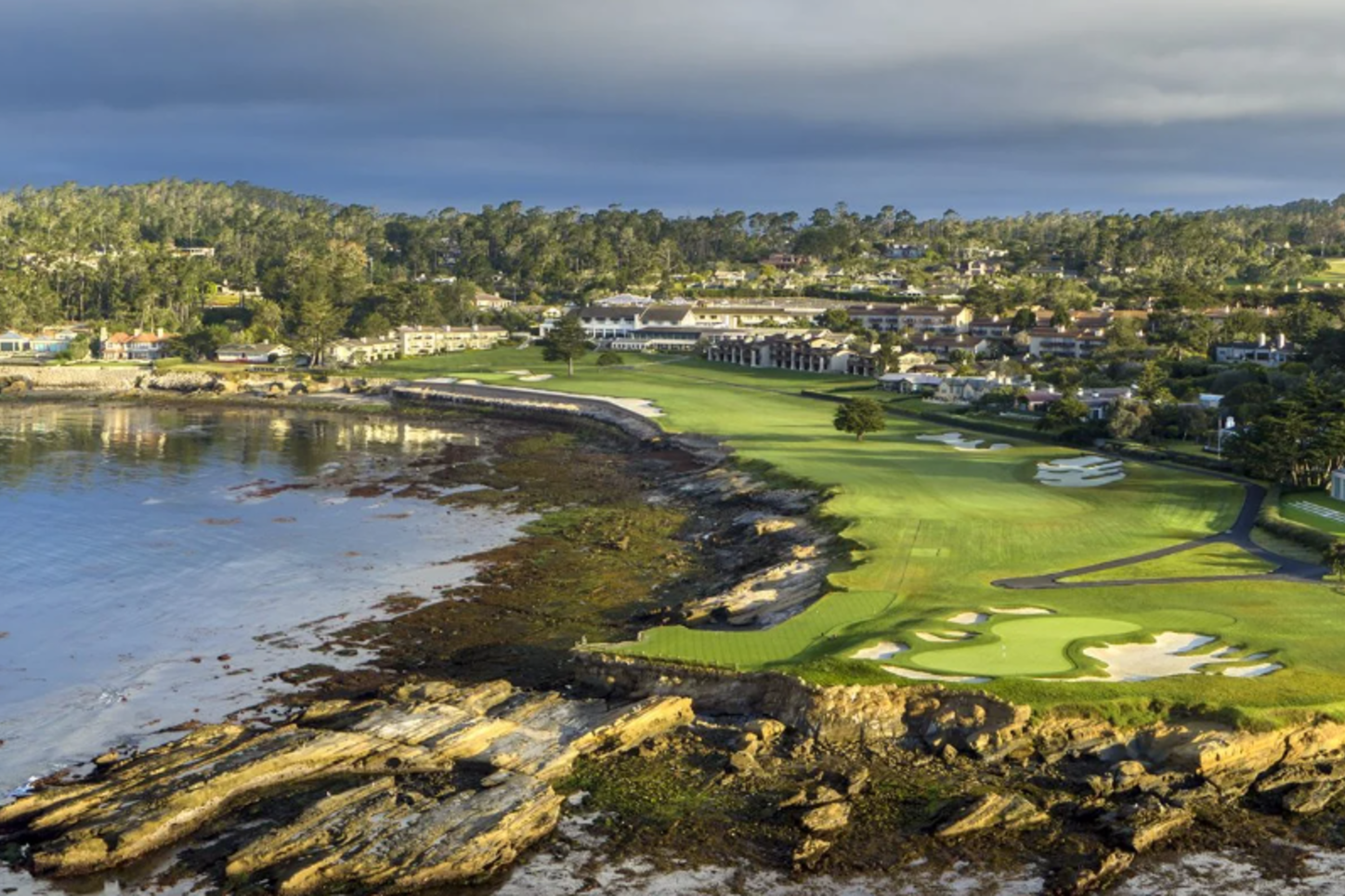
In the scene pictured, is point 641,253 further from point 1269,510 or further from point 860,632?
point 860,632

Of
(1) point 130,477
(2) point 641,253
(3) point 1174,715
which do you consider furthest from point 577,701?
(2) point 641,253

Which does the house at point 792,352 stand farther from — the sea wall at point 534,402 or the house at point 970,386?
the sea wall at point 534,402

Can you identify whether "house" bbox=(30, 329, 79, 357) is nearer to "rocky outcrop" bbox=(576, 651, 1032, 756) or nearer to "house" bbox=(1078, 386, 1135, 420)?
"house" bbox=(1078, 386, 1135, 420)

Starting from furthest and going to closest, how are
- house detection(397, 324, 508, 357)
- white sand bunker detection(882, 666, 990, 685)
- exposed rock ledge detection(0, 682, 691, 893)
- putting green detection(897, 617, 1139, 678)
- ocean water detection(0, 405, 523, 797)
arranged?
1. house detection(397, 324, 508, 357)
2. ocean water detection(0, 405, 523, 797)
3. putting green detection(897, 617, 1139, 678)
4. white sand bunker detection(882, 666, 990, 685)
5. exposed rock ledge detection(0, 682, 691, 893)

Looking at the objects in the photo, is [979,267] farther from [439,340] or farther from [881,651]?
[881,651]

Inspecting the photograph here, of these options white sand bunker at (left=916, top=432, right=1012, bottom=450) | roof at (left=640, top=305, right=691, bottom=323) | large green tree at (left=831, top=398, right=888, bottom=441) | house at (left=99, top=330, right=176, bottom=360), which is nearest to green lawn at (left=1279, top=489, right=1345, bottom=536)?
white sand bunker at (left=916, top=432, right=1012, bottom=450)
